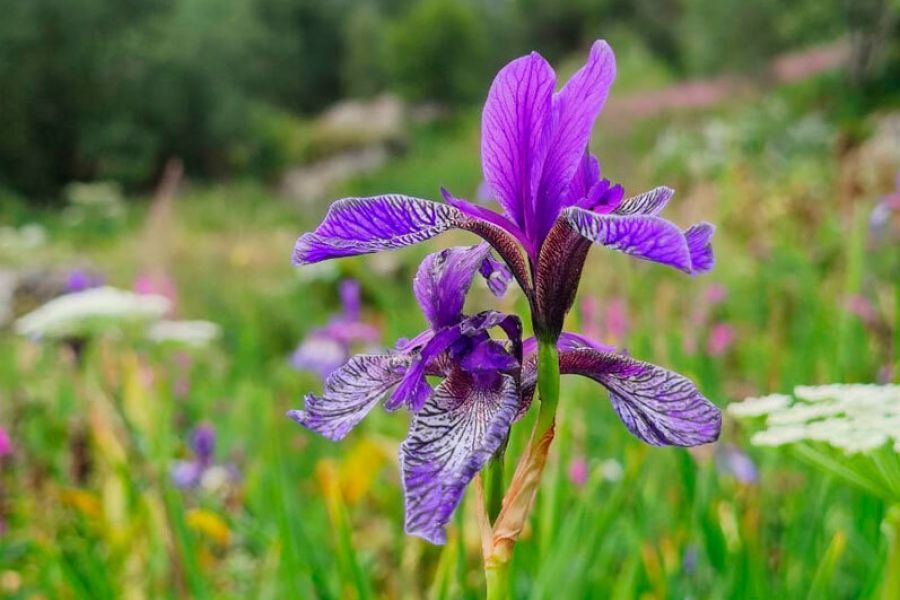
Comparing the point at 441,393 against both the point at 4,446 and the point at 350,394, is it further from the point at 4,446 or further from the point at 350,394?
the point at 4,446

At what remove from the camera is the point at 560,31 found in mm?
30094

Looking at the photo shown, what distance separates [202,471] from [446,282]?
1.20m

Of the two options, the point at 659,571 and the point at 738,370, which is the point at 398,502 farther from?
the point at 738,370

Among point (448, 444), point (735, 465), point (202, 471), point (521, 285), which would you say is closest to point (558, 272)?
point (521, 285)

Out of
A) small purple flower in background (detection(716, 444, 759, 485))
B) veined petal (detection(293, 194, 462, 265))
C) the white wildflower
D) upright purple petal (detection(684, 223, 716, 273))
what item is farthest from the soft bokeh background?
veined petal (detection(293, 194, 462, 265))

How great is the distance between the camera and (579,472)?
4.94 feet

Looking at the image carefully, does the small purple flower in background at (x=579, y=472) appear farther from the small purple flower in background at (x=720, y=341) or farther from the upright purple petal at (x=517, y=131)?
the upright purple petal at (x=517, y=131)

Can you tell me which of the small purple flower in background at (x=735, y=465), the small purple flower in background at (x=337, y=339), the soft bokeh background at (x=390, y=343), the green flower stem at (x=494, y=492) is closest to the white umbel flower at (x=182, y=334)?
the soft bokeh background at (x=390, y=343)

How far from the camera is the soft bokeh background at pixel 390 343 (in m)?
1.03

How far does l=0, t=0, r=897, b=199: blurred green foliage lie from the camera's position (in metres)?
15.8

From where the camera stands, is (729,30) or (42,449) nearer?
(42,449)

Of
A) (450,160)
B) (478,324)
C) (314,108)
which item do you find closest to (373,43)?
(314,108)

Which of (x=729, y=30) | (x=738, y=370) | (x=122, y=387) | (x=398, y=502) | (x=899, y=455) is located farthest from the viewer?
(x=729, y=30)

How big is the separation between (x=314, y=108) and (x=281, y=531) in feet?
99.5
